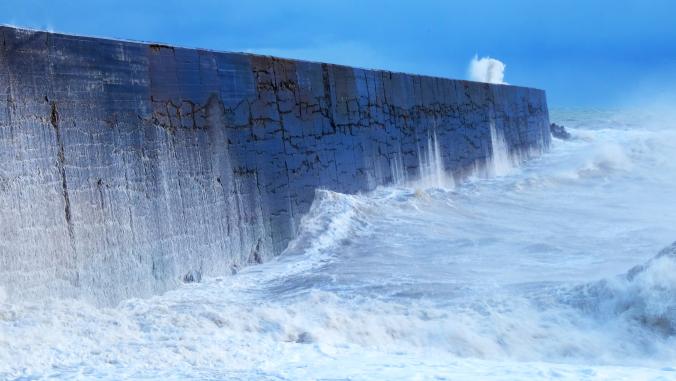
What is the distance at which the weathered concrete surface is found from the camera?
167 inches

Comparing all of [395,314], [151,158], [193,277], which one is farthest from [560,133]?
[395,314]

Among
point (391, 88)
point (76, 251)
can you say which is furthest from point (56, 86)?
point (391, 88)

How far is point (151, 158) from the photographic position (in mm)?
5145

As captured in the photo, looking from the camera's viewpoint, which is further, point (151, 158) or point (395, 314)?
point (151, 158)

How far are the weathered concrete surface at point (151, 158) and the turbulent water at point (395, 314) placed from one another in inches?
8.9

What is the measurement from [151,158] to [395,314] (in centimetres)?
192

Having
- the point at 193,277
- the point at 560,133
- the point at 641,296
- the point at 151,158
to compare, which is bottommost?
the point at 641,296

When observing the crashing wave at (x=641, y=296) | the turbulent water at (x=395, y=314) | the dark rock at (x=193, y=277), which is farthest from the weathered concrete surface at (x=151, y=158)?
the crashing wave at (x=641, y=296)

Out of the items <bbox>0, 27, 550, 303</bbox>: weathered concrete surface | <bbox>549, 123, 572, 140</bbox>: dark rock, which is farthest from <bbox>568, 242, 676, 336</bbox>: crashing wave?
<bbox>549, 123, 572, 140</bbox>: dark rock

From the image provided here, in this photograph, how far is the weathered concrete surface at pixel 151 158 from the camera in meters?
4.24

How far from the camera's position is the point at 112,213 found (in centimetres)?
473

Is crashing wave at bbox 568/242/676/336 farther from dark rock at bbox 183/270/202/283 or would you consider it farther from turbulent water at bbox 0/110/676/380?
dark rock at bbox 183/270/202/283

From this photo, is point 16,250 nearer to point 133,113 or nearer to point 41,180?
point 41,180

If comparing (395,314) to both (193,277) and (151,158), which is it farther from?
(151,158)
